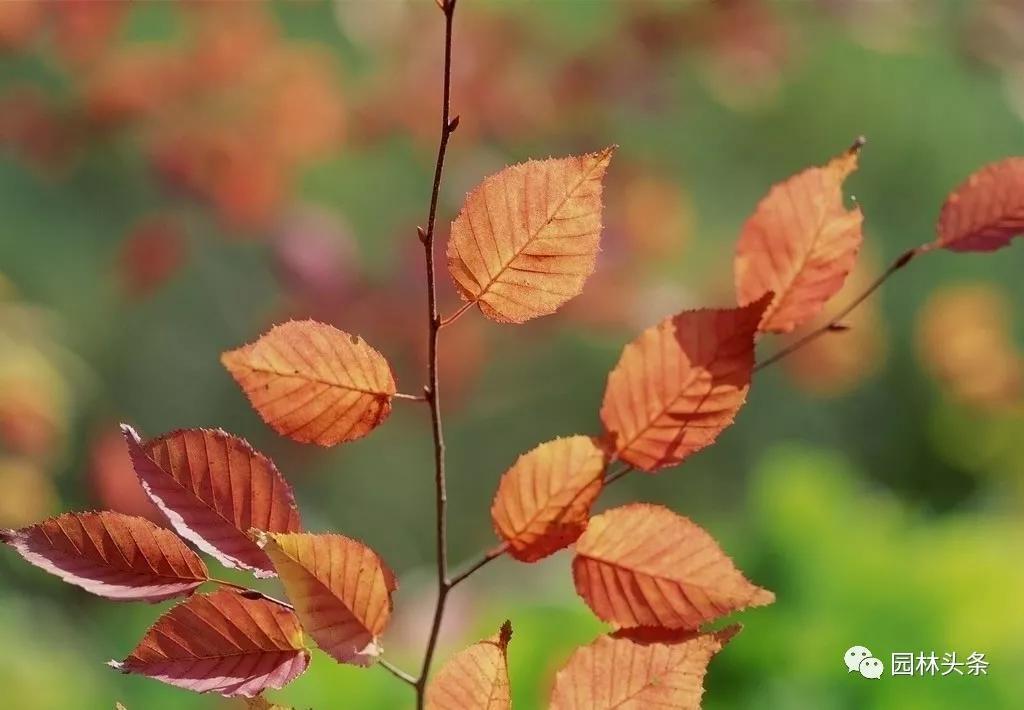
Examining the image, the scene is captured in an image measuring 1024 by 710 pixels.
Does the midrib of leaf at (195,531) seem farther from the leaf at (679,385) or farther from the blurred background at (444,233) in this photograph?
the blurred background at (444,233)

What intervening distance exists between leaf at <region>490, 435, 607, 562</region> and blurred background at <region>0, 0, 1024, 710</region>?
0.62 m

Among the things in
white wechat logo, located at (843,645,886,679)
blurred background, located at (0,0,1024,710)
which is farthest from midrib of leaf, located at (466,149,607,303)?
blurred background, located at (0,0,1024,710)

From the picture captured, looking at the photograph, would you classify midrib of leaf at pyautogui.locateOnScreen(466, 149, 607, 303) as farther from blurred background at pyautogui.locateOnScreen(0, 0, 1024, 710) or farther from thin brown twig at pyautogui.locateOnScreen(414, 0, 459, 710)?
blurred background at pyautogui.locateOnScreen(0, 0, 1024, 710)

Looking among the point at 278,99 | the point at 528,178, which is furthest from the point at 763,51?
the point at 528,178

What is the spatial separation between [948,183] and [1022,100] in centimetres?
18

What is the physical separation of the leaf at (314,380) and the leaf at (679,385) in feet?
0.16

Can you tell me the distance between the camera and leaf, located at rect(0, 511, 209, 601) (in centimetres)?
17

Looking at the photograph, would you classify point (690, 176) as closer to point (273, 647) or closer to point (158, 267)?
point (158, 267)

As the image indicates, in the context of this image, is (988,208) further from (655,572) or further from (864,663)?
(864,663)

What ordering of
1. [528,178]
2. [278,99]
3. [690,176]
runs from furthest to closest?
[690,176] < [278,99] < [528,178]

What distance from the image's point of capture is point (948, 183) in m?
1.61

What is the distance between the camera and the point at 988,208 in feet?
0.69

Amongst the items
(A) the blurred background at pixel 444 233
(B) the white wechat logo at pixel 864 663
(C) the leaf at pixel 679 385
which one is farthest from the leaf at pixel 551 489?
(A) the blurred background at pixel 444 233

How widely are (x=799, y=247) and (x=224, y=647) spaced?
0.15m
